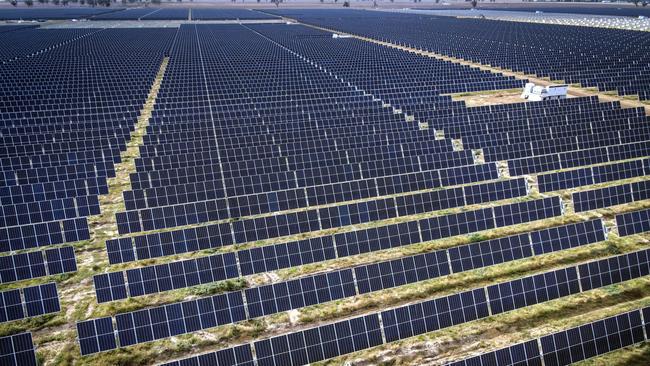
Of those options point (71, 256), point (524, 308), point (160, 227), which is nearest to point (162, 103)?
point (160, 227)

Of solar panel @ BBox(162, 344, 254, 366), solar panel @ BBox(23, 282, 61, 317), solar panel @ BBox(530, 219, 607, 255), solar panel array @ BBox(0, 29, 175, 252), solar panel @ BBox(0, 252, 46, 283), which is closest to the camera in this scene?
solar panel @ BBox(162, 344, 254, 366)

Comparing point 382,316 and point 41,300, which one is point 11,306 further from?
point 382,316

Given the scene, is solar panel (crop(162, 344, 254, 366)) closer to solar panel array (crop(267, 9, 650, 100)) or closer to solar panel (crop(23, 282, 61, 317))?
solar panel (crop(23, 282, 61, 317))

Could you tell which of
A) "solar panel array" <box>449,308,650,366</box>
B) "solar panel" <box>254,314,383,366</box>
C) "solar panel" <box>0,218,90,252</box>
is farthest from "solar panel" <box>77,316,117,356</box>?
"solar panel array" <box>449,308,650,366</box>

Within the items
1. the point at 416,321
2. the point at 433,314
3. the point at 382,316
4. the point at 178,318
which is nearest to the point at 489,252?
the point at 433,314

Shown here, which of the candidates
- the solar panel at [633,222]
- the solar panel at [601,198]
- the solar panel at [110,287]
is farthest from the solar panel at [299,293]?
the solar panel at [601,198]

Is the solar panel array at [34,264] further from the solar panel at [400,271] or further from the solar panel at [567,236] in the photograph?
the solar panel at [567,236]
